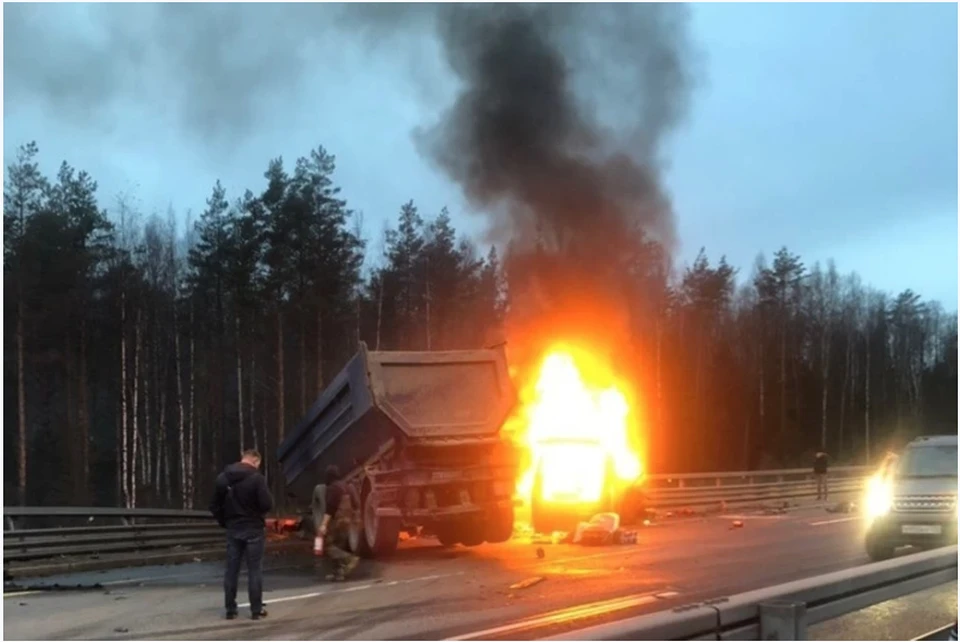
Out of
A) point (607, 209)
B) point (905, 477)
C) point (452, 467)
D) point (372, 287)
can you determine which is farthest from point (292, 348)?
point (905, 477)

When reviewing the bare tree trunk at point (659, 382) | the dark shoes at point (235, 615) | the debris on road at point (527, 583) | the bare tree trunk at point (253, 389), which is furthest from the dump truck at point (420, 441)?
the bare tree trunk at point (659, 382)

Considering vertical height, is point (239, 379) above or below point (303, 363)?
below

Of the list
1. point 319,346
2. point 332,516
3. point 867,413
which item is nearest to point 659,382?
point 867,413

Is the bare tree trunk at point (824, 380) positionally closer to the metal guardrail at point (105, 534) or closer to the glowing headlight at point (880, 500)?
the metal guardrail at point (105, 534)

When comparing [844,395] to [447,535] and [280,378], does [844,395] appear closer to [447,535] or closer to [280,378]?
[280,378]

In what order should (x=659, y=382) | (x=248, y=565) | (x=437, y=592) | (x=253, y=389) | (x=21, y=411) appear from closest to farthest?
1. (x=248, y=565)
2. (x=437, y=592)
3. (x=21, y=411)
4. (x=253, y=389)
5. (x=659, y=382)

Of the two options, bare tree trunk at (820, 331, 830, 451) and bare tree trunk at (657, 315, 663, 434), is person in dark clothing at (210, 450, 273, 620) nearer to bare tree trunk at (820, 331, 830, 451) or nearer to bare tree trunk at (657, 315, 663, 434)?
bare tree trunk at (657, 315, 663, 434)

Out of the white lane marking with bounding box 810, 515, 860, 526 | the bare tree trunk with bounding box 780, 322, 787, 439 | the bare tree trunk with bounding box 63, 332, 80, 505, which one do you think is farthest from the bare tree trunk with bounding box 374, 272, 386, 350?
the bare tree trunk with bounding box 780, 322, 787, 439

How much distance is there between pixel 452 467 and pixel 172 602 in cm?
493

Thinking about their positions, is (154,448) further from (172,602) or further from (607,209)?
(172,602)

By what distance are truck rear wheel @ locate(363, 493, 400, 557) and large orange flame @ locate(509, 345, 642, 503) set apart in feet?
8.25

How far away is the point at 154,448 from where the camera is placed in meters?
37.9

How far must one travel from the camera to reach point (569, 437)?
1675cm

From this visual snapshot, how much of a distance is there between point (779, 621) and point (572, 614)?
451cm
